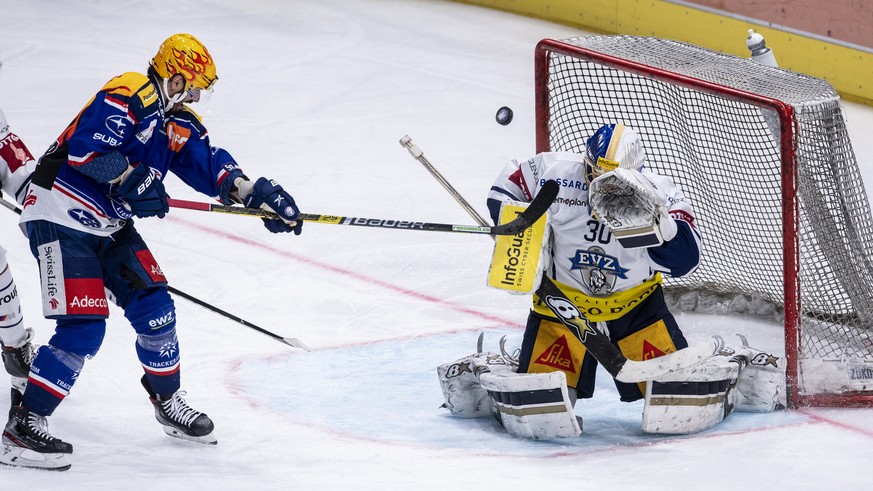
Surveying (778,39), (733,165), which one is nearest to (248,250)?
(733,165)

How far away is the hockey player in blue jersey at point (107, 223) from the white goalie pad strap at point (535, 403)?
0.77 m

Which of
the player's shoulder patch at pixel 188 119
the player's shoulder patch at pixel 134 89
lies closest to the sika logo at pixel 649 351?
the player's shoulder patch at pixel 188 119

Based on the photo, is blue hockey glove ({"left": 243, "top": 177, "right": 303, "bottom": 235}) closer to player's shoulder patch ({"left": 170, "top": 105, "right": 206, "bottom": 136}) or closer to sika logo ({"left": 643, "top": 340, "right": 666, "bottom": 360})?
player's shoulder patch ({"left": 170, "top": 105, "right": 206, "bottom": 136})

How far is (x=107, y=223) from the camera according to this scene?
358 centimetres

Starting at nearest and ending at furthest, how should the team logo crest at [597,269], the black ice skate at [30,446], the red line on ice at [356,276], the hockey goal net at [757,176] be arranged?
the black ice skate at [30,446]
the team logo crest at [597,269]
the hockey goal net at [757,176]
the red line on ice at [356,276]

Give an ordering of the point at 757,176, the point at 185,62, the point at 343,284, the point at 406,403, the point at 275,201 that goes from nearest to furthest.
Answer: the point at 185,62 < the point at 275,201 < the point at 406,403 < the point at 757,176 < the point at 343,284

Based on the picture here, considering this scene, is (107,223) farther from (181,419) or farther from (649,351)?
(649,351)

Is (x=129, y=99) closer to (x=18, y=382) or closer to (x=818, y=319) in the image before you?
(x=18, y=382)

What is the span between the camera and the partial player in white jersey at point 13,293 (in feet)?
12.7

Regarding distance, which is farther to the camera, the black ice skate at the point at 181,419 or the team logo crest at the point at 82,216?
the black ice skate at the point at 181,419

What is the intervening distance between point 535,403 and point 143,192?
123cm

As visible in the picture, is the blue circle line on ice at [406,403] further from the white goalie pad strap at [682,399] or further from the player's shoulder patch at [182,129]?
the player's shoulder patch at [182,129]

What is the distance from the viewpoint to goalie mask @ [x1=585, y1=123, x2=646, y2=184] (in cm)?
362

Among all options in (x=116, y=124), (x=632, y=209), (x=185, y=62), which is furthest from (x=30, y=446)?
(x=632, y=209)
